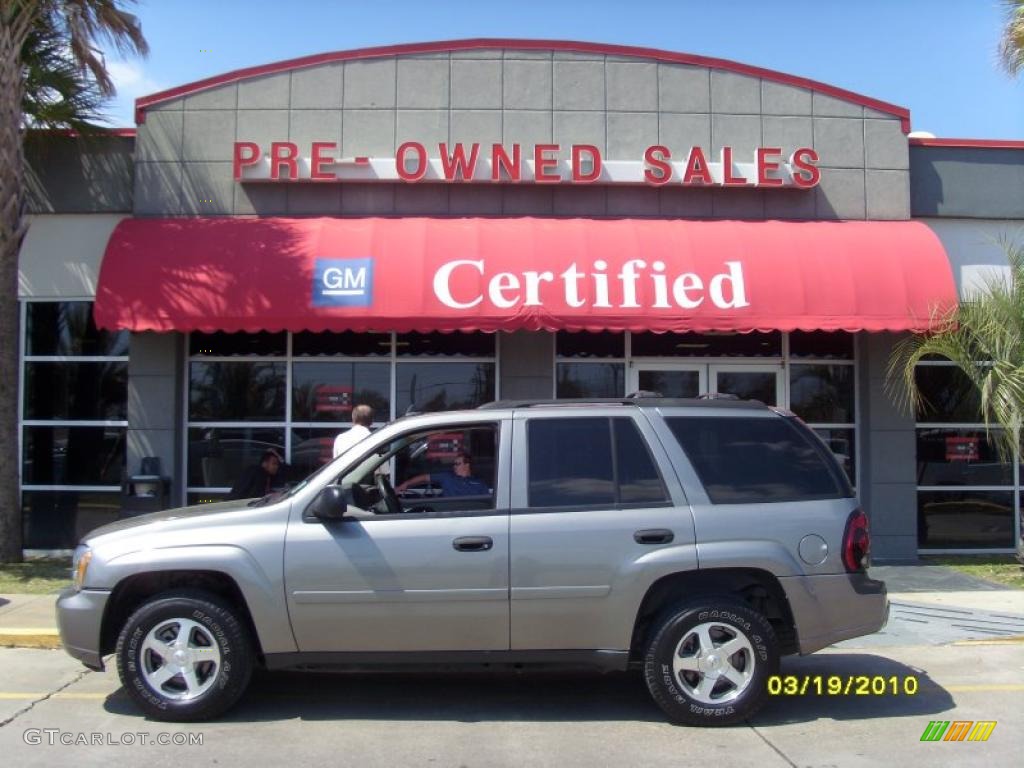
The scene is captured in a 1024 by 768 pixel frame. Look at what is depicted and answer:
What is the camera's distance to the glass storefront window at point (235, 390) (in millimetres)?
12305

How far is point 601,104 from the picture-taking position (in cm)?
1238

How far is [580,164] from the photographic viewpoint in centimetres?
1217

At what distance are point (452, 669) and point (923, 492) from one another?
887 centimetres

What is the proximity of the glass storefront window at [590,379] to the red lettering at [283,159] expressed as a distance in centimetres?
417

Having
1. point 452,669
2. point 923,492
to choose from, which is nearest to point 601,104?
point 923,492

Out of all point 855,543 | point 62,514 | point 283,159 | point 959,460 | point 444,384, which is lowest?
point 62,514

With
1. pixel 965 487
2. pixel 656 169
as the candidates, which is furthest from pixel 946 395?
pixel 656 169

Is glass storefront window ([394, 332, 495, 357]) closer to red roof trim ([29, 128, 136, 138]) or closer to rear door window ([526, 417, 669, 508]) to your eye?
red roof trim ([29, 128, 136, 138])

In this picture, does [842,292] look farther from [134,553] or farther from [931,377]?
[134,553]

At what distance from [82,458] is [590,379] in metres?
6.64

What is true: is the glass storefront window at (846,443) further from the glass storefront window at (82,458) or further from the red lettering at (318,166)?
the glass storefront window at (82,458)

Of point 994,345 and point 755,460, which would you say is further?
point 994,345

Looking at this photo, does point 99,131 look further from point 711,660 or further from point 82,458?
point 711,660
